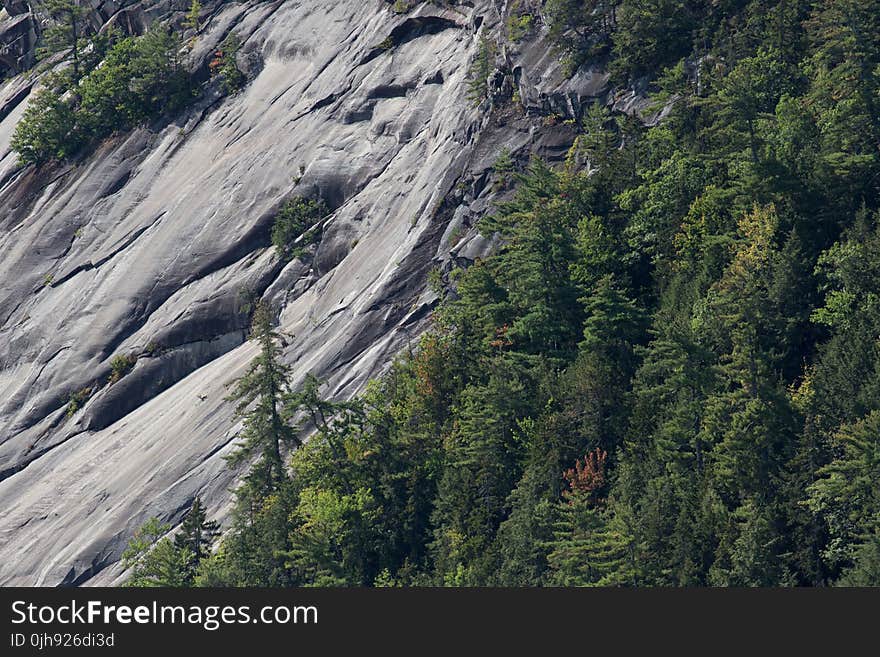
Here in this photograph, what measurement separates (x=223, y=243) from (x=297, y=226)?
4.71 meters

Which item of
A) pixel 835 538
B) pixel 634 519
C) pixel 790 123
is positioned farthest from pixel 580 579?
pixel 790 123

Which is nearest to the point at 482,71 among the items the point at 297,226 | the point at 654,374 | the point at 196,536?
the point at 297,226

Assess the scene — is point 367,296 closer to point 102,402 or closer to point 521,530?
point 102,402

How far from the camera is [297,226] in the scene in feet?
257

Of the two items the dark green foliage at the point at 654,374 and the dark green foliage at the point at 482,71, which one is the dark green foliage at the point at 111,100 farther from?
the dark green foliage at the point at 654,374

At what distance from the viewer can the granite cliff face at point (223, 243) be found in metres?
70.0

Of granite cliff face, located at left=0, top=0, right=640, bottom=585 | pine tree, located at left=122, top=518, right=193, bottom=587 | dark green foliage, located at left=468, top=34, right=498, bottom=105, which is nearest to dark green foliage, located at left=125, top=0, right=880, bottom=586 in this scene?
pine tree, located at left=122, top=518, right=193, bottom=587

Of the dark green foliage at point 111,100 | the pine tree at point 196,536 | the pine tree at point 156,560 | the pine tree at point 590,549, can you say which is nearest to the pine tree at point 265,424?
the pine tree at point 196,536

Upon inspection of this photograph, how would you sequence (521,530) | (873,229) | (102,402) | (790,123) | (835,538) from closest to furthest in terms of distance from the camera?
(835,538), (521,530), (873,229), (790,123), (102,402)

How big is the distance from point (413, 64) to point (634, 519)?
38.2 m

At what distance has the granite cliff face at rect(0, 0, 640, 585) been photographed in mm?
70000

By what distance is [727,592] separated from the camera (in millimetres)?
42250

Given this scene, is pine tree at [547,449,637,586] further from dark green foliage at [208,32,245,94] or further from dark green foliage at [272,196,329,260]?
dark green foliage at [208,32,245,94]

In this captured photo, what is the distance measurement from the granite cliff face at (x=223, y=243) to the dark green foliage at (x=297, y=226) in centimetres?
A: 80
